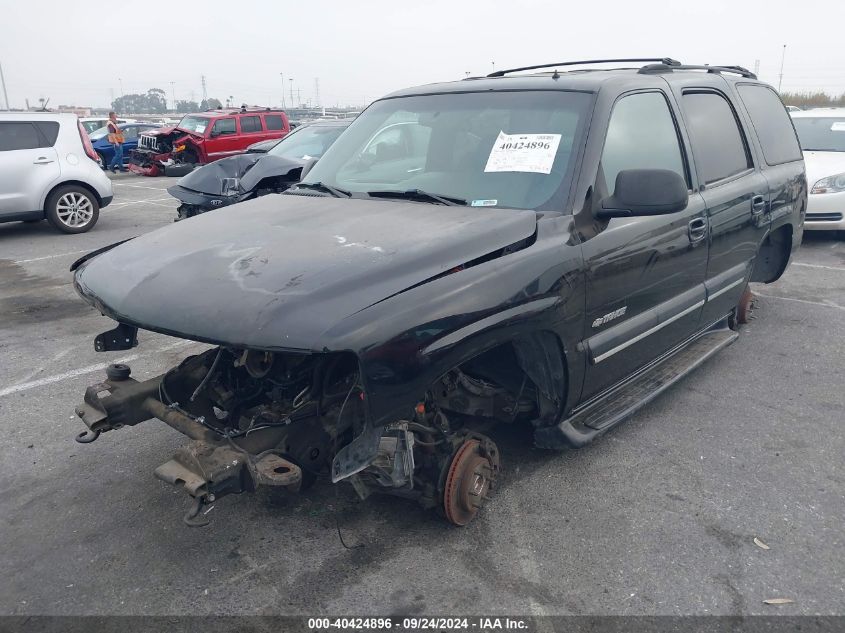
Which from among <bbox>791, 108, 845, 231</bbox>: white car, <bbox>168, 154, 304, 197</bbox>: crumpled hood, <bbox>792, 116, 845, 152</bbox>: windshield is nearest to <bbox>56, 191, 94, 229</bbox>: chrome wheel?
<bbox>168, 154, 304, 197</bbox>: crumpled hood

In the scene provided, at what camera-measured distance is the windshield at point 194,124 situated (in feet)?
63.4

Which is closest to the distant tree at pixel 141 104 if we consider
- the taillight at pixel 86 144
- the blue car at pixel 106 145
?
the blue car at pixel 106 145

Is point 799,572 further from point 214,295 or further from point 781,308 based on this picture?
point 781,308

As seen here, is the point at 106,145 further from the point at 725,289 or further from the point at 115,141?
the point at 725,289

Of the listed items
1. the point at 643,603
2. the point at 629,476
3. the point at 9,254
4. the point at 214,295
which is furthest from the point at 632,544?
the point at 9,254

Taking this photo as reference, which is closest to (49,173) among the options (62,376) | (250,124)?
(62,376)

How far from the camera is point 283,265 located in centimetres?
263

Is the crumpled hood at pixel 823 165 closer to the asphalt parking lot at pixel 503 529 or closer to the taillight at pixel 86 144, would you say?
the asphalt parking lot at pixel 503 529

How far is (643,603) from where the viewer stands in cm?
254

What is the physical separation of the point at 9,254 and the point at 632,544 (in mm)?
8969

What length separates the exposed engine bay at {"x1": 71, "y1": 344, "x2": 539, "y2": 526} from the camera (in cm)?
253

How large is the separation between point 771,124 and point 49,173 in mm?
9369

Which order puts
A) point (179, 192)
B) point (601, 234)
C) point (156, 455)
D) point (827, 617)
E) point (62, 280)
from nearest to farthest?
point (827, 617) < point (601, 234) < point (156, 455) < point (62, 280) < point (179, 192)

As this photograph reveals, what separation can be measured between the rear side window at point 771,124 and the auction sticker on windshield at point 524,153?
89.1 inches
